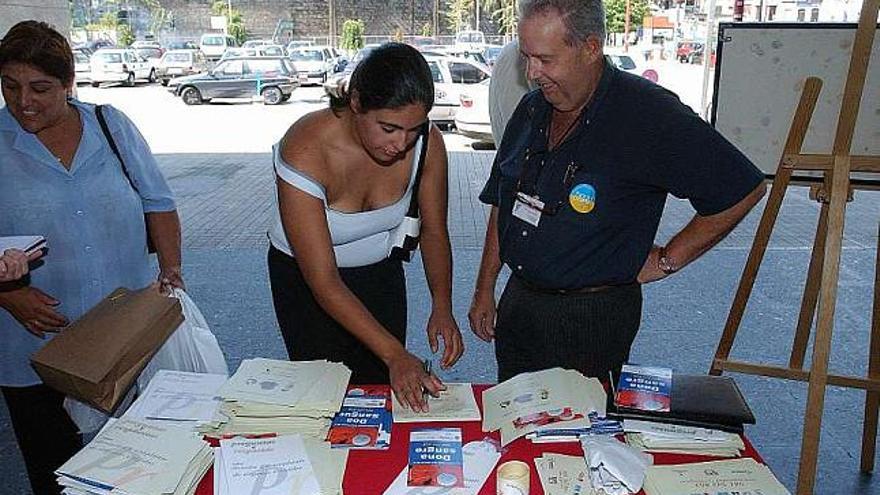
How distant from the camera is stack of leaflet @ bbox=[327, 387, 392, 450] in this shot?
140cm

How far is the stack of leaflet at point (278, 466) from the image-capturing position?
48.7 inches

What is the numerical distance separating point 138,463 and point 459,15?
30.8 m

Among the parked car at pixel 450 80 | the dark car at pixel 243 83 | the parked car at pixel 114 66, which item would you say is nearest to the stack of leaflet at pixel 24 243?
the parked car at pixel 450 80

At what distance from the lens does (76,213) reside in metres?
1.78

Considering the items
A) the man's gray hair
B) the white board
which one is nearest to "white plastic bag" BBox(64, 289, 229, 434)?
the man's gray hair

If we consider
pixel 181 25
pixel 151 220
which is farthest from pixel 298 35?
pixel 151 220

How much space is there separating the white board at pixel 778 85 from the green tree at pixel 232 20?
2815cm

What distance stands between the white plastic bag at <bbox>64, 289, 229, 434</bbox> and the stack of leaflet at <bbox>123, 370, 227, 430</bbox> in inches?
6.2

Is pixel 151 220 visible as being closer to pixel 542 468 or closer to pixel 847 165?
pixel 542 468

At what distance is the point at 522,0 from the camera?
5.52ft

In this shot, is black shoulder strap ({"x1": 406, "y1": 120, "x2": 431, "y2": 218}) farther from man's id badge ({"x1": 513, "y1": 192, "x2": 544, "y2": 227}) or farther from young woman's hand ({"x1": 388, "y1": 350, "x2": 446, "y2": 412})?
young woman's hand ({"x1": 388, "y1": 350, "x2": 446, "y2": 412})

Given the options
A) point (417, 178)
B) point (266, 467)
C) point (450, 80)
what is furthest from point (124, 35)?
point (266, 467)

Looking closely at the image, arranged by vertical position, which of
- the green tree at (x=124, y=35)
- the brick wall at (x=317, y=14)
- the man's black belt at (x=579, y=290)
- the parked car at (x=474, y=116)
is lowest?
the parked car at (x=474, y=116)

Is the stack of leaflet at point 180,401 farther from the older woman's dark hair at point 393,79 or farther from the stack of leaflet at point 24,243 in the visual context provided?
the older woman's dark hair at point 393,79
